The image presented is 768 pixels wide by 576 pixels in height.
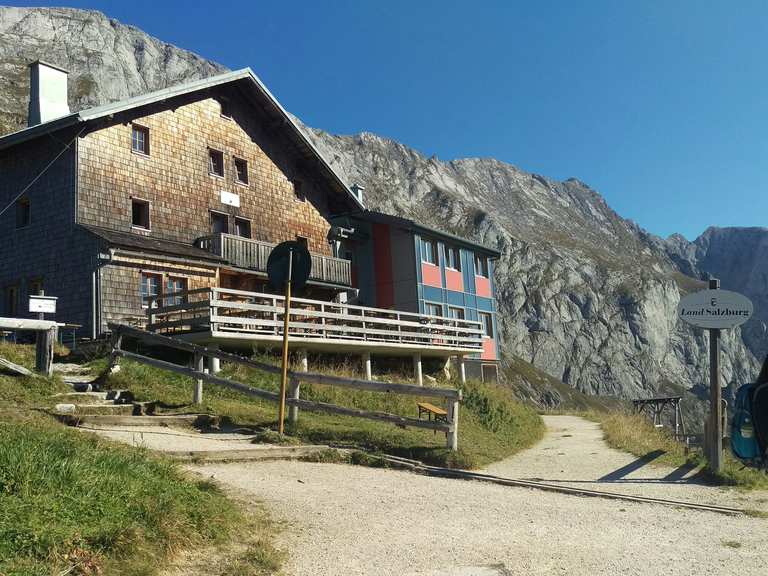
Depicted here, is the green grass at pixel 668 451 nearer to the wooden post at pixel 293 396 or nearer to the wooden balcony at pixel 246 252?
the wooden post at pixel 293 396

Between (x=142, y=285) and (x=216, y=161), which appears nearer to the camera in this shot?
(x=142, y=285)

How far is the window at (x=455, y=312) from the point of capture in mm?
37750

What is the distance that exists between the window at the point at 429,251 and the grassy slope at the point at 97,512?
95.4 ft

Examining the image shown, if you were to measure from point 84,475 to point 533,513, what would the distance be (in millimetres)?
5048

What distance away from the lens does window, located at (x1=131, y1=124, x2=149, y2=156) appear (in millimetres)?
25516

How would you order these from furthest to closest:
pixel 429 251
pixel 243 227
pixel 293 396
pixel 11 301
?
pixel 429 251 → pixel 243 227 → pixel 11 301 → pixel 293 396

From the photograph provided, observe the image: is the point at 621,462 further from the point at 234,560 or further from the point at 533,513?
the point at 234,560

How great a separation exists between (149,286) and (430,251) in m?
16.5

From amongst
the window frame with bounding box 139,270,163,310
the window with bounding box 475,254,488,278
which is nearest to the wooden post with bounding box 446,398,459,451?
the window frame with bounding box 139,270,163,310

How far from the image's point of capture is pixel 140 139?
2586 centimetres

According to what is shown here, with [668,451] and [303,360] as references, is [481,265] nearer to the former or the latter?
[303,360]

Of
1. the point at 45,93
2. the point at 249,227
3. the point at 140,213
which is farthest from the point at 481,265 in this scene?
the point at 45,93

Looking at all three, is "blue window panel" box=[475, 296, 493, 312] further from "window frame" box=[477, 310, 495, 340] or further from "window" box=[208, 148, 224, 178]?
"window" box=[208, 148, 224, 178]

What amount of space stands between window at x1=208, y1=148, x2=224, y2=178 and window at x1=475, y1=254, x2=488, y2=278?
17118 mm
